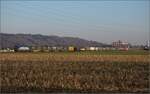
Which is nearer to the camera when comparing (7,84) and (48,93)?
(48,93)

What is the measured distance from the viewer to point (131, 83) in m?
15.8

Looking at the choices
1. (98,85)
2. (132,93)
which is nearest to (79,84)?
(98,85)

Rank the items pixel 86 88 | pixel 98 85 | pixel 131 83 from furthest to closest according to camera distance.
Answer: pixel 131 83 < pixel 98 85 < pixel 86 88

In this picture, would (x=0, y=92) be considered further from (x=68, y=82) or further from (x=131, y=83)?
(x=131, y=83)

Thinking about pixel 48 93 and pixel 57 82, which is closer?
pixel 48 93

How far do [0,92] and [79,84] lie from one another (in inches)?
163

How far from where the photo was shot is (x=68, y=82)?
612 inches

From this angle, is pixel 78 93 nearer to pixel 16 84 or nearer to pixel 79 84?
pixel 79 84

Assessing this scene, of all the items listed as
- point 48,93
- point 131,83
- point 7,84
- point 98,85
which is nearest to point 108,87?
point 98,85

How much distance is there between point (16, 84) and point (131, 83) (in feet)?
17.0

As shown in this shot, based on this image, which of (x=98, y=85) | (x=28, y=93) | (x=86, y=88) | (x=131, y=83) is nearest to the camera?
(x=28, y=93)

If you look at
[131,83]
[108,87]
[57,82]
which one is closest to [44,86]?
[57,82]

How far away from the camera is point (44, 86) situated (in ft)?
47.2

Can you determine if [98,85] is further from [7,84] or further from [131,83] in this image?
[7,84]
